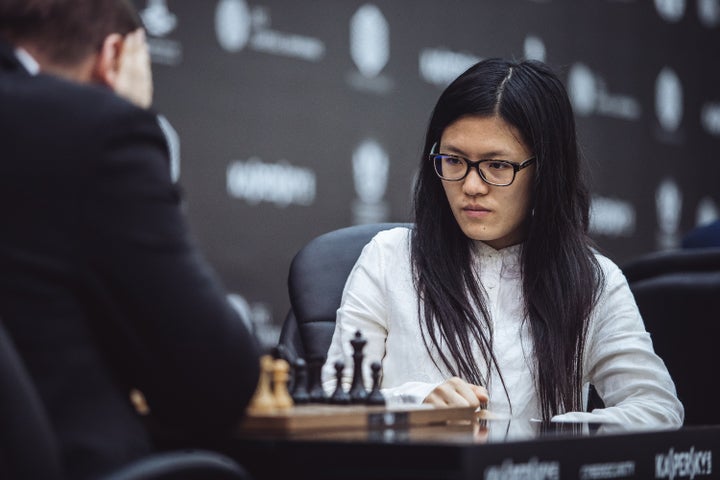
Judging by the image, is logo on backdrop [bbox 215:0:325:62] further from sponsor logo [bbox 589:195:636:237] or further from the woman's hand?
the woman's hand

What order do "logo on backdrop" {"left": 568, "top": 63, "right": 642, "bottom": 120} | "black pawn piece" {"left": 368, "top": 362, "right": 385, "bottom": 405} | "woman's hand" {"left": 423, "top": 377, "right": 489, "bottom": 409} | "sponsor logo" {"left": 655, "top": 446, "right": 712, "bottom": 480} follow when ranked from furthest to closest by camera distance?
"logo on backdrop" {"left": 568, "top": 63, "right": 642, "bottom": 120}, "woman's hand" {"left": 423, "top": 377, "right": 489, "bottom": 409}, "black pawn piece" {"left": 368, "top": 362, "right": 385, "bottom": 405}, "sponsor logo" {"left": 655, "top": 446, "right": 712, "bottom": 480}

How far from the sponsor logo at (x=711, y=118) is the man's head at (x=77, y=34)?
168 inches

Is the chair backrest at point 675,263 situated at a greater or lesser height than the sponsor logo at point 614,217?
greater

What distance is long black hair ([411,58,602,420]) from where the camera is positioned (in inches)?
86.1

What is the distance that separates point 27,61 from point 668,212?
4179 millimetres

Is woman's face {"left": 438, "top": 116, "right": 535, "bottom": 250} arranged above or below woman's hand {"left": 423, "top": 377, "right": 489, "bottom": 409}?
above

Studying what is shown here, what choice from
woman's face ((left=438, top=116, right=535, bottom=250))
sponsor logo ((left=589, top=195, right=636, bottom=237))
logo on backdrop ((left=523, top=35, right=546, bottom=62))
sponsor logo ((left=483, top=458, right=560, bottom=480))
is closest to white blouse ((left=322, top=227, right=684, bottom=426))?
woman's face ((left=438, top=116, right=535, bottom=250))

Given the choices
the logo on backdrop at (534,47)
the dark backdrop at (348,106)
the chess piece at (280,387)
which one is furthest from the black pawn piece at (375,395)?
the logo on backdrop at (534,47)

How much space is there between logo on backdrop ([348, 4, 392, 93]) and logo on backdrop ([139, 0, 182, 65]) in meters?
0.70

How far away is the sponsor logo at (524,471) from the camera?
119 centimetres

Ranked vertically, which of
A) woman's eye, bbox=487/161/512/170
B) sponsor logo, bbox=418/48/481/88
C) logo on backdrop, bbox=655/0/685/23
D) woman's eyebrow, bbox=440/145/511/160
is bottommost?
woman's eye, bbox=487/161/512/170

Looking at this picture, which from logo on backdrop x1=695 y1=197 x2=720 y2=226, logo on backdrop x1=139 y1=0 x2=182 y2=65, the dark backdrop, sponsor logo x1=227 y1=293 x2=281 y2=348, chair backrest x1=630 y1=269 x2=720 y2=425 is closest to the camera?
chair backrest x1=630 y1=269 x2=720 y2=425

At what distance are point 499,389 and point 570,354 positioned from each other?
15cm

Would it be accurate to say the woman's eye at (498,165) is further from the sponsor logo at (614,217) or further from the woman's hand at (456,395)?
the sponsor logo at (614,217)
